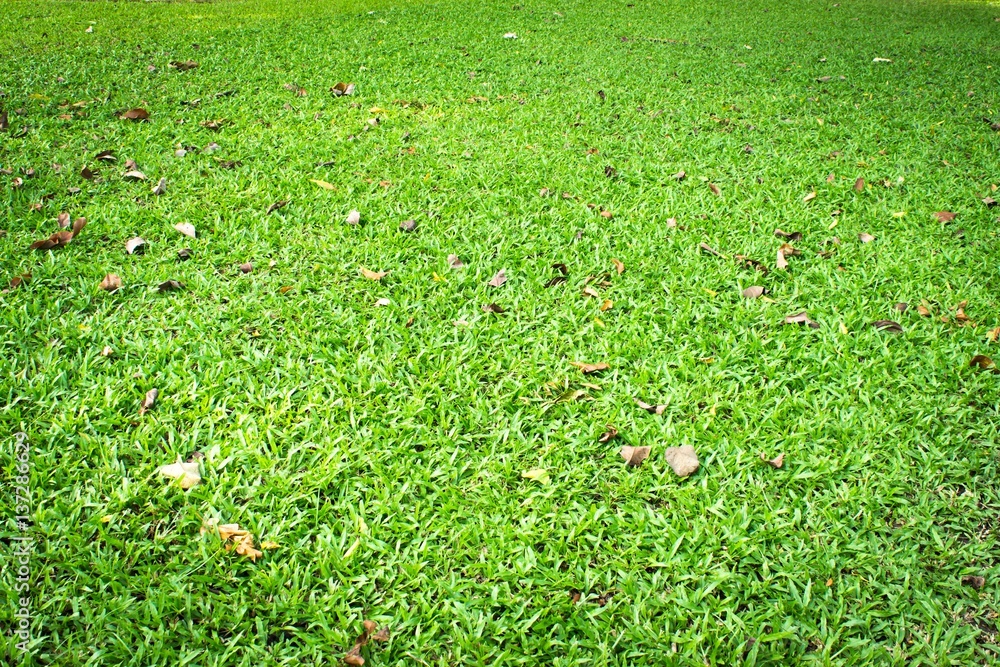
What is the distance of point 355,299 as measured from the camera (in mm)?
2900

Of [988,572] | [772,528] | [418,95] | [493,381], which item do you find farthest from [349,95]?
[988,572]

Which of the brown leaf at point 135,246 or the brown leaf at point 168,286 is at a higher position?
the brown leaf at point 135,246

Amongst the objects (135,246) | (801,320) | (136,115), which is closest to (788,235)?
(801,320)

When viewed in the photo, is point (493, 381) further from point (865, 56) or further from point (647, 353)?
point (865, 56)

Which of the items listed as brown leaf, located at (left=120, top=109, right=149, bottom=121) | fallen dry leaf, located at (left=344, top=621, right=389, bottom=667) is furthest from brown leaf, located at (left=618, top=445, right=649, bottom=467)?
brown leaf, located at (left=120, top=109, right=149, bottom=121)

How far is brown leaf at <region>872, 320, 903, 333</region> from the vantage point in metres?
2.80

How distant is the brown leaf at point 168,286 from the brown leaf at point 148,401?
2.37ft

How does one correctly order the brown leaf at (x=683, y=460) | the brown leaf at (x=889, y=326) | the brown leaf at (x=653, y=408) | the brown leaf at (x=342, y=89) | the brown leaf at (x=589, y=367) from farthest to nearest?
the brown leaf at (x=342, y=89) < the brown leaf at (x=889, y=326) < the brown leaf at (x=589, y=367) < the brown leaf at (x=653, y=408) < the brown leaf at (x=683, y=460)

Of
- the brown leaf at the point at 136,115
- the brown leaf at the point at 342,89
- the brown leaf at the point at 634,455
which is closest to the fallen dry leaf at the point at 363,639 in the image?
the brown leaf at the point at 634,455

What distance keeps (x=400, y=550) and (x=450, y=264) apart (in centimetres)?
160

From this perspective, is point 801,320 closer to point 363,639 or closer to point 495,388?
point 495,388

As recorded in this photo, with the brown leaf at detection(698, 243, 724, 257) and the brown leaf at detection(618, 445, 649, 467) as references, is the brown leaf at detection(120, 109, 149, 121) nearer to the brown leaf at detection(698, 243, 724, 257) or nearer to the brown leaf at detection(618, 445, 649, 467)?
the brown leaf at detection(698, 243, 724, 257)

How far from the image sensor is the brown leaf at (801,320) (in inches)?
112

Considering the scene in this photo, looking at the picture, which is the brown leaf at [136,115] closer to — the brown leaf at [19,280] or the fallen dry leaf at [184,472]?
the brown leaf at [19,280]
